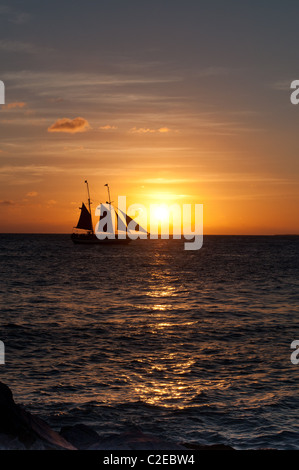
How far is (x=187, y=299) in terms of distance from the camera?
42406 millimetres

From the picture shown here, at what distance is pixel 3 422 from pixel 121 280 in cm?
5065

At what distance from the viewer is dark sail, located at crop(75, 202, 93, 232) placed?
16012cm

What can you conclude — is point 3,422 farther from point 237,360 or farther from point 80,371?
point 237,360

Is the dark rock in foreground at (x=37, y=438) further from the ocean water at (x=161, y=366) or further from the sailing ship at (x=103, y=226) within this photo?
the sailing ship at (x=103, y=226)

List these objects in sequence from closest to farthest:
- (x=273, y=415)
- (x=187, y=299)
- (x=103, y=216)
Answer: (x=273, y=415) < (x=187, y=299) < (x=103, y=216)

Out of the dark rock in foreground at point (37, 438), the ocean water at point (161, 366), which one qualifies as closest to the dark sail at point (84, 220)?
the ocean water at point (161, 366)

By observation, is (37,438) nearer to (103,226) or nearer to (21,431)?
(21,431)

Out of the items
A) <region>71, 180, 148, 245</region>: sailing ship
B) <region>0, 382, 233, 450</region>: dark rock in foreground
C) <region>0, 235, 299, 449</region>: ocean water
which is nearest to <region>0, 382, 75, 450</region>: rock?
<region>0, 382, 233, 450</region>: dark rock in foreground

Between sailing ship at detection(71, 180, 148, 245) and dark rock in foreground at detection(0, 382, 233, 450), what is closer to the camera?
dark rock in foreground at detection(0, 382, 233, 450)

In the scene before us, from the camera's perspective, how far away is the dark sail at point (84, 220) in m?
160

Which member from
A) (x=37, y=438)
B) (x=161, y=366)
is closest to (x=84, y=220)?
(x=161, y=366)

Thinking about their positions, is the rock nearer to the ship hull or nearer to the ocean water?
the ocean water

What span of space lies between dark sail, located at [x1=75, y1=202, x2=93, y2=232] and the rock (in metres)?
150
